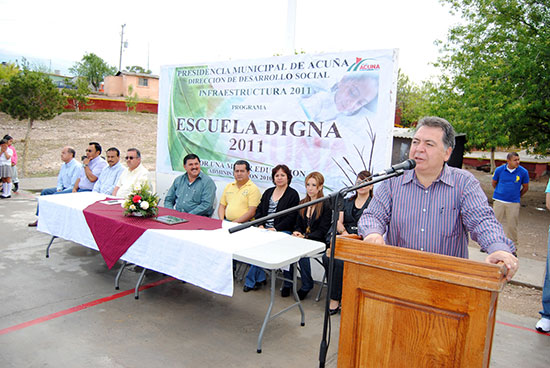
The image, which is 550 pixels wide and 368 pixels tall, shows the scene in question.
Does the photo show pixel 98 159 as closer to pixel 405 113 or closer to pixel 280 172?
pixel 280 172

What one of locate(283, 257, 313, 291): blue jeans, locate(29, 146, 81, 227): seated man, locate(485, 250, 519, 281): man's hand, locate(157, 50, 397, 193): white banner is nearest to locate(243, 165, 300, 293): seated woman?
locate(157, 50, 397, 193): white banner

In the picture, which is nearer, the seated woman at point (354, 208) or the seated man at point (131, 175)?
the seated woman at point (354, 208)

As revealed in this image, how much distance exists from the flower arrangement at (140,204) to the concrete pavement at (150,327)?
831mm

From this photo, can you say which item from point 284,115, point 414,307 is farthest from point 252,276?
point 414,307

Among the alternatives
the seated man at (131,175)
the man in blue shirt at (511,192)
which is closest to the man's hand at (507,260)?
the seated man at (131,175)

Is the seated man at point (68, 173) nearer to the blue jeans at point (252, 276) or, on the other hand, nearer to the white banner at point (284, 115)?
the white banner at point (284, 115)

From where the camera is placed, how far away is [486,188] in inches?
660

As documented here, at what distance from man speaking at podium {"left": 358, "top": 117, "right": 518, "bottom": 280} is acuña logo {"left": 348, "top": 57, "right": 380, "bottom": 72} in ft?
8.22

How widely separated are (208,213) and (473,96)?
338 inches

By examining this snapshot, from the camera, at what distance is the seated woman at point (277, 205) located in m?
4.62

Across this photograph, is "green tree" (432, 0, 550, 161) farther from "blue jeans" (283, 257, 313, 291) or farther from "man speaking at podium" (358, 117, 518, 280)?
"man speaking at podium" (358, 117, 518, 280)

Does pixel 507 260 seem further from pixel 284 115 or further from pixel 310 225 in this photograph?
pixel 284 115

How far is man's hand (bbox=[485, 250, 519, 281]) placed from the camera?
1617mm

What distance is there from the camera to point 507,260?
164 centimetres
